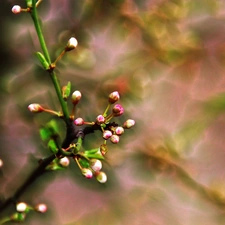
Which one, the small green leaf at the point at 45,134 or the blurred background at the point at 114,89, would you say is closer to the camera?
the small green leaf at the point at 45,134

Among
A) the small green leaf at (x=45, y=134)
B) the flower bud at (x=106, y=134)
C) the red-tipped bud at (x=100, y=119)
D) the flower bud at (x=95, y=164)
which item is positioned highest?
the red-tipped bud at (x=100, y=119)

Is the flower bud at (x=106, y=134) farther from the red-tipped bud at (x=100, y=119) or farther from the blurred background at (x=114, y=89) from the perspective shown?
the blurred background at (x=114, y=89)

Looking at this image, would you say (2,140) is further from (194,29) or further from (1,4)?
(194,29)

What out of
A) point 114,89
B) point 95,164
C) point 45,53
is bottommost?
point 114,89

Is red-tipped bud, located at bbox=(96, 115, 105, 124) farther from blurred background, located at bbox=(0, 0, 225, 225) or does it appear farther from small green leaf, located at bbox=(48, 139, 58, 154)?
blurred background, located at bbox=(0, 0, 225, 225)

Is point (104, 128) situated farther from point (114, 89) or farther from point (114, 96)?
point (114, 89)

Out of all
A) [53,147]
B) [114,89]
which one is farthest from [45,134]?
[114,89]

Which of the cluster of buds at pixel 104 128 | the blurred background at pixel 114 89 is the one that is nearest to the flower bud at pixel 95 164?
the cluster of buds at pixel 104 128

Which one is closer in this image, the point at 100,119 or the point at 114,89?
the point at 100,119

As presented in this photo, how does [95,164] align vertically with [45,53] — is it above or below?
below
